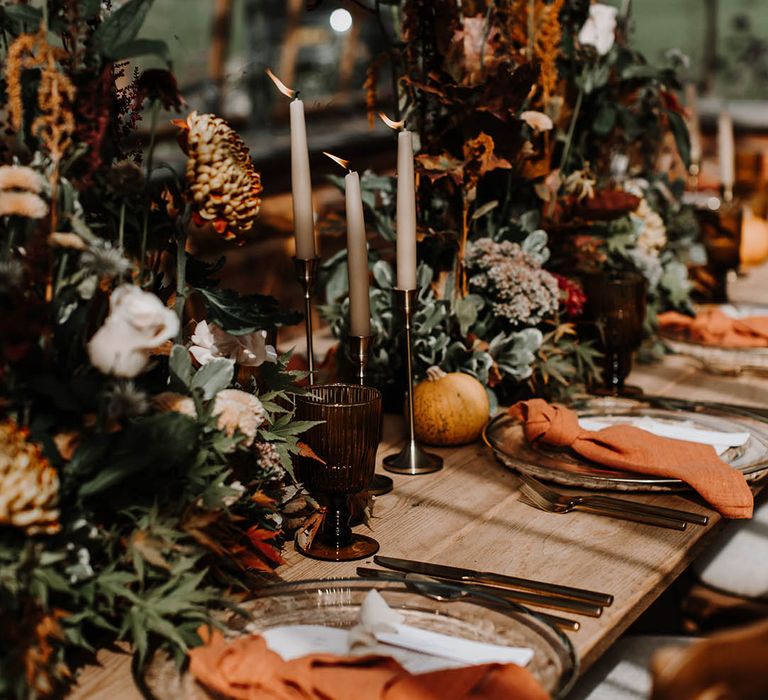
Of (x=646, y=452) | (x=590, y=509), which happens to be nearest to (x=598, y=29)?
(x=646, y=452)

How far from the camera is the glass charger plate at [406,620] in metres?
0.79

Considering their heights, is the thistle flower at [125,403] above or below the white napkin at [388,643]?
above

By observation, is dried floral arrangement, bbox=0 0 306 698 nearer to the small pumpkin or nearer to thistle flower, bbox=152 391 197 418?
thistle flower, bbox=152 391 197 418

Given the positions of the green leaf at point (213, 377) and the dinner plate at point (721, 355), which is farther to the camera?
the dinner plate at point (721, 355)

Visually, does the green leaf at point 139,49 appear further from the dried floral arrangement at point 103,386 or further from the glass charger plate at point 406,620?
the glass charger plate at point 406,620

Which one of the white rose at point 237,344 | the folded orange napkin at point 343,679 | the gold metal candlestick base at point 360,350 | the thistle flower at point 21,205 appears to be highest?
the thistle flower at point 21,205

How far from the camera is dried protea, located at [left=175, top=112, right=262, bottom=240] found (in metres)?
0.94

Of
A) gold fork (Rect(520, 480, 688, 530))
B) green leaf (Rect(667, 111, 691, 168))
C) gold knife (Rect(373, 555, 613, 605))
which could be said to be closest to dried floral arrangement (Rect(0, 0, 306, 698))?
gold knife (Rect(373, 555, 613, 605))

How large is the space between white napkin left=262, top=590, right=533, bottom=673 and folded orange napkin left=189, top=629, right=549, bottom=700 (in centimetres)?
3

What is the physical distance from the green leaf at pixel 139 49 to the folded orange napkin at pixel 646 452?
2.25 ft

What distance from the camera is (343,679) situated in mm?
762

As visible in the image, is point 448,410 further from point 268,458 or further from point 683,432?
point 268,458

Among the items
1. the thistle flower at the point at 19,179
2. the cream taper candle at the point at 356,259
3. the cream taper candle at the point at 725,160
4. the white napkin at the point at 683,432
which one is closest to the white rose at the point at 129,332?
the thistle flower at the point at 19,179

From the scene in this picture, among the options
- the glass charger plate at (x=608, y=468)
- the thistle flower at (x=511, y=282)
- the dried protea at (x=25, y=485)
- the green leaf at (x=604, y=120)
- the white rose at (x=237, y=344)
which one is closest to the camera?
the dried protea at (x=25, y=485)
